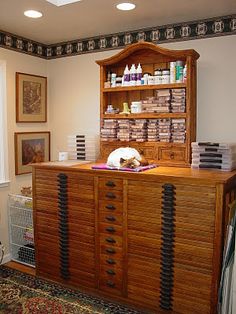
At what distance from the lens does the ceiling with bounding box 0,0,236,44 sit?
2457mm

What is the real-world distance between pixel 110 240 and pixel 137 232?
0.27 meters

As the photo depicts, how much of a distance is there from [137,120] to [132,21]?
0.90 meters

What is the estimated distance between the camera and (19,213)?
3.46 metres

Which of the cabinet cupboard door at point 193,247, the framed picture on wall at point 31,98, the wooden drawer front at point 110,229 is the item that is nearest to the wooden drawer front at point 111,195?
the wooden drawer front at point 110,229

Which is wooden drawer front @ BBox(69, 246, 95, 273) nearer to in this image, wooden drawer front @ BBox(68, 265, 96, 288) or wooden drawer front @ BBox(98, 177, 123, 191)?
wooden drawer front @ BBox(68, 265, 96, 288)

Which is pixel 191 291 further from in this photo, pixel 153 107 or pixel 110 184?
pixel 153 107

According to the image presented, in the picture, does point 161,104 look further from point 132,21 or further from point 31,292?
point 31,292

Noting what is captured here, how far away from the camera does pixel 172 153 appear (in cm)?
285

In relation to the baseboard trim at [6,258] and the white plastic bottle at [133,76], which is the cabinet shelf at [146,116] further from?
the baseboard trim at [6,258]

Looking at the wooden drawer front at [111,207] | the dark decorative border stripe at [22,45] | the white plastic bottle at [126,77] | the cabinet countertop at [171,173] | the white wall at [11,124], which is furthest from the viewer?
the white wall at [11,124]

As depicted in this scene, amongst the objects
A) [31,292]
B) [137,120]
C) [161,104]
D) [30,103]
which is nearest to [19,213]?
[31,292]

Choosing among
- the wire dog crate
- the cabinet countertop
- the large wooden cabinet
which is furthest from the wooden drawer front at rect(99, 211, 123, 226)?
the wire dog crate

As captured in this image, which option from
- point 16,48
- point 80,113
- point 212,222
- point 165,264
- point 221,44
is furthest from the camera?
point 80,113

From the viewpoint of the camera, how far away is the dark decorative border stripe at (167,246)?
2324mm
